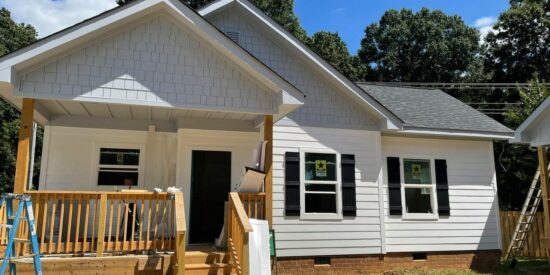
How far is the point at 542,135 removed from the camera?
401 inches

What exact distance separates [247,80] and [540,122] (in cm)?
727

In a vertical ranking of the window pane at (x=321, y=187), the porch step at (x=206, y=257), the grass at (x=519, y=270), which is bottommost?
the grass at (x=519, y=270)

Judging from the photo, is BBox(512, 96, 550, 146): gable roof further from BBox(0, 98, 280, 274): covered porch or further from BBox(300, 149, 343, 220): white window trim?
BBox(0, 98, 280, 274): covered porch

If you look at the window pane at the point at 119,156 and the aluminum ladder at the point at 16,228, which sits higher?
the window pane at the point at 119,156

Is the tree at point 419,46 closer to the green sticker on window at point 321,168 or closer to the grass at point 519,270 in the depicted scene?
the grass at point 519,270

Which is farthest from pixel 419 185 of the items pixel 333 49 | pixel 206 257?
pixel 333 49

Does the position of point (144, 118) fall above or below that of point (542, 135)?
above

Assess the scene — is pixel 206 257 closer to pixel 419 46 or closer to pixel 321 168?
pixel 321 168

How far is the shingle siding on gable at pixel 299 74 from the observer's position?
32.6 ft

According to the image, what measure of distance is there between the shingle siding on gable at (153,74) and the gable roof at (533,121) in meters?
6.56

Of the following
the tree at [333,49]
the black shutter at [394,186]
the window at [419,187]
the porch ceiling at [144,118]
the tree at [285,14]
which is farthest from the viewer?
the tree at [333,49]

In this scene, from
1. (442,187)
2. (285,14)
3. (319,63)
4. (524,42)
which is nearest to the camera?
(319,63)

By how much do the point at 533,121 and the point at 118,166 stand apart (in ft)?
30.7

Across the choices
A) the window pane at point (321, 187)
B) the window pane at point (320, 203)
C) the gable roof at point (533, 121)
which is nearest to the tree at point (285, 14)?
the gable roof at point (533, 121)
